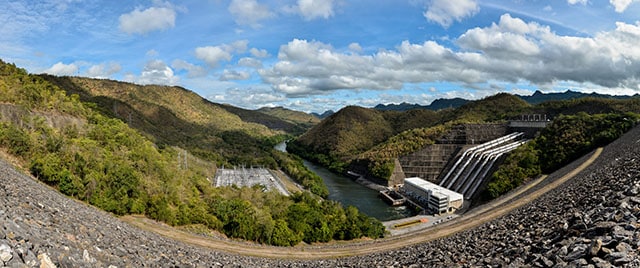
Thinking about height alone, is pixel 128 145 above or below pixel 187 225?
above

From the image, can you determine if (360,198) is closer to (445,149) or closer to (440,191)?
(440,191)

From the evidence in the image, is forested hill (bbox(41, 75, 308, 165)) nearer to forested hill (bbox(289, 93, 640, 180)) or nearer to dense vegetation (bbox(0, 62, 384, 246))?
forested hill (bbox(289, 93, 640, 180))

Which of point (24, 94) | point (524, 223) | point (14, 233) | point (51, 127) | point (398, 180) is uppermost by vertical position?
point (24, 94)

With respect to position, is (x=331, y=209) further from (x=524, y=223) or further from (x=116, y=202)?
(x=524, y=223)

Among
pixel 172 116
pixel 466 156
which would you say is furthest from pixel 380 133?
pixel 172 116

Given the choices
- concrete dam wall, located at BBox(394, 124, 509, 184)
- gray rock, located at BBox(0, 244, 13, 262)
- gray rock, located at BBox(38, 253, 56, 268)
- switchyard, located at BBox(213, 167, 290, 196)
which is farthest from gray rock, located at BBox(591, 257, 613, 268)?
concrete dam wall, located at BBox(394, 124, 509, 184)

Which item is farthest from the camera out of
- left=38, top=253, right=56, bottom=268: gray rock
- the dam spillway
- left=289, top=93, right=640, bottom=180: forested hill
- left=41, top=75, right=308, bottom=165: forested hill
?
left=41, top=75, right=308, bottom=165: forested hill

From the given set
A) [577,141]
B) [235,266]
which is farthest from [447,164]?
[235,266]
